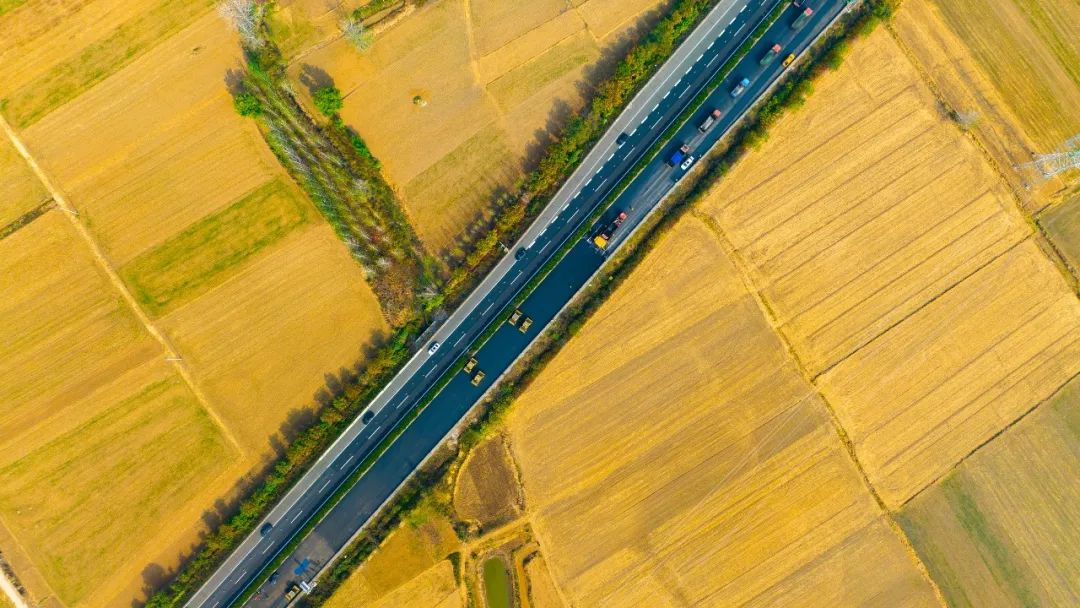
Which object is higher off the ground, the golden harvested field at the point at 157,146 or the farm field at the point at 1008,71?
the golden harvested field at the point at 157,146

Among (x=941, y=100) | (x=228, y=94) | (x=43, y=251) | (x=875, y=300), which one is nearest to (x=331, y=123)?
(x=228, y=94)

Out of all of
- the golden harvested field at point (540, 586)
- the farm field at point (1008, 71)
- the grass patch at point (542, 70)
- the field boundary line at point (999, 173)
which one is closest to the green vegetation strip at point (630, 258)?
the field boundary line at point (999, 173)

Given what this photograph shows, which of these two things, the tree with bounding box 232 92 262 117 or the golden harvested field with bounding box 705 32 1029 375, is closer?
the tree with bounding box 232 92 262 117

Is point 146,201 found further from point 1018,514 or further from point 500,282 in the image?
point 1018,514

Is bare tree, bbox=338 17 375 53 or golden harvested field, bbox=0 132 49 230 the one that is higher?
golden harvested field, bbox=0 132 49 230

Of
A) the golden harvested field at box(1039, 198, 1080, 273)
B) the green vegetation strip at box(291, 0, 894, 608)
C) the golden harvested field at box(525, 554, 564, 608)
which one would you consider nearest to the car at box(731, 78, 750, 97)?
the green vegetation strip at box(291, 0, 894, 608)

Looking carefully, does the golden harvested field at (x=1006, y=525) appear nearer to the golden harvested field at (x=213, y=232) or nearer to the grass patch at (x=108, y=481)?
the golden harvested field at (x=213, y=232)

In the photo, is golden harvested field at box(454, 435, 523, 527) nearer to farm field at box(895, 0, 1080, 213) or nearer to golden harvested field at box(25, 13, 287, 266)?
golden harvested field at box(25, 13, 287, 266)
